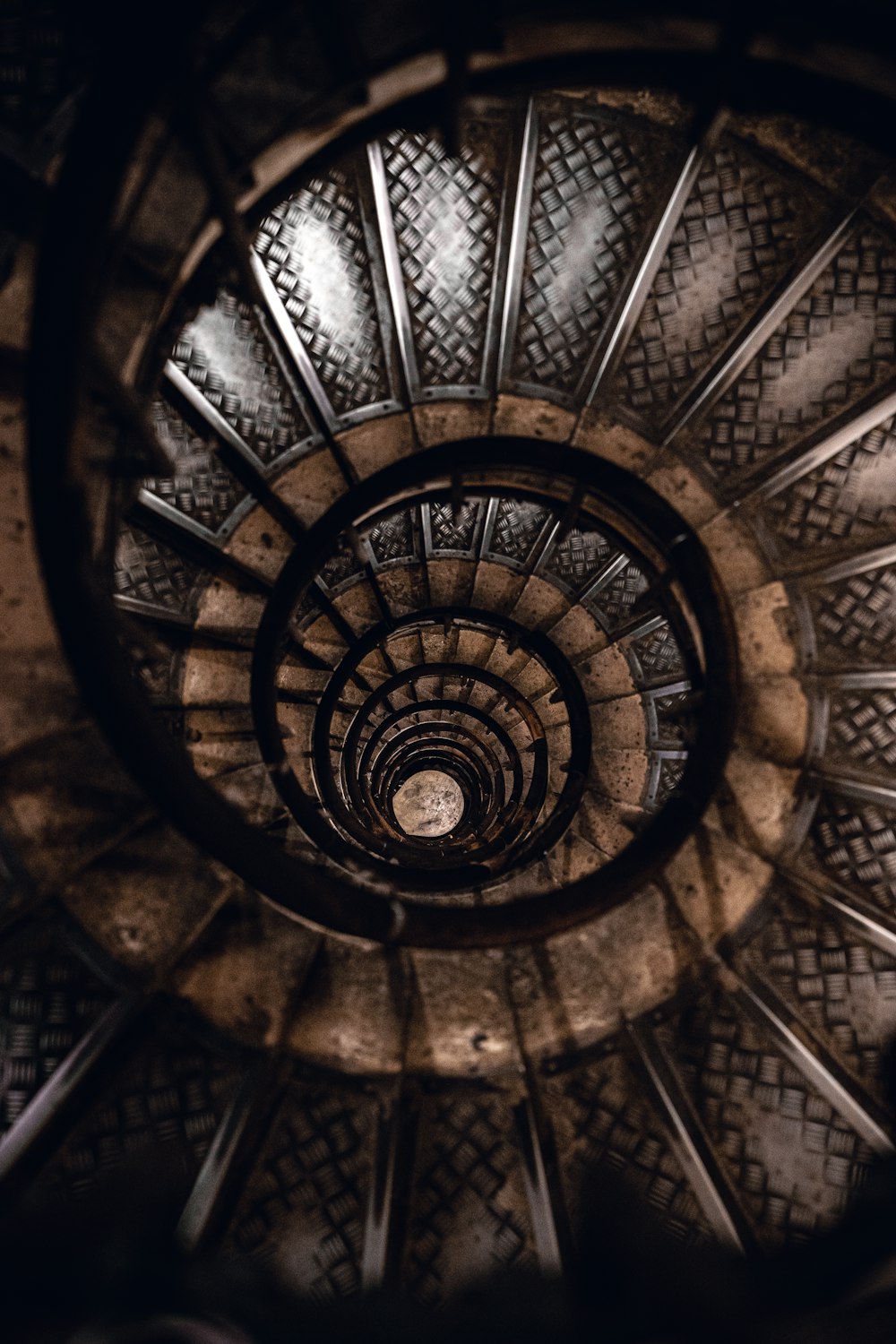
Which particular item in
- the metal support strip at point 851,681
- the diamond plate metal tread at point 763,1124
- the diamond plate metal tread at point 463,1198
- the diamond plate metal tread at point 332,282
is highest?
the diamond plate metal tread at point 332,282

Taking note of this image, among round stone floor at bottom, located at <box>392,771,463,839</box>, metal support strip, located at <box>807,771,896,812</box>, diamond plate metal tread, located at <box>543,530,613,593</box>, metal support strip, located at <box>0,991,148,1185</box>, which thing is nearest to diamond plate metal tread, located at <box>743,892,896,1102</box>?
metal support strip, located at <box>807,771,896,812</box>

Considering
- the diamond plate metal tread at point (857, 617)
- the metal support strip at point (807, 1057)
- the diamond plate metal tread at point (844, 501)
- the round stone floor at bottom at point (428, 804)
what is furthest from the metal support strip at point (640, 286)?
the round stone floor at bottom at point (428, 804)

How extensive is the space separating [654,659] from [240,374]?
14.2ft

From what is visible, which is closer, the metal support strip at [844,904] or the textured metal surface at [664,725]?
the metal support strip at [844,904]

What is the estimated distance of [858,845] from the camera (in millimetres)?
3391

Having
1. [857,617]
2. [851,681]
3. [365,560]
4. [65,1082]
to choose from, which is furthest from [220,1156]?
[857,617]

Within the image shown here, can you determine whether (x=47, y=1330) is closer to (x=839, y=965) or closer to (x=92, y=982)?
(x=92, y=982)

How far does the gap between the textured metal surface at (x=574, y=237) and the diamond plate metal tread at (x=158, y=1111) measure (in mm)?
3986

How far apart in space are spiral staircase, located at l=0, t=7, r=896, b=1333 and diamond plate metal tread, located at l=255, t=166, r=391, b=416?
0.06ft

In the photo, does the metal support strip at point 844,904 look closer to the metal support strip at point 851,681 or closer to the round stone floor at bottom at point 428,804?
the metal support strip at point 851,681

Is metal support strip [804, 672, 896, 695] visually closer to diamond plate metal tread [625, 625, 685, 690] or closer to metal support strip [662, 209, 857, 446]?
metal support strip [662, 209, 857, 446]

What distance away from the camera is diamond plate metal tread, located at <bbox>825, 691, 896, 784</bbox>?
338 cm

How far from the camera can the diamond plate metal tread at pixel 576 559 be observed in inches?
231

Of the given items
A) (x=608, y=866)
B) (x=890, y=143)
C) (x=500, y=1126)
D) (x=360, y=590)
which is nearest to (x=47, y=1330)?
(x=500, y=1126)
